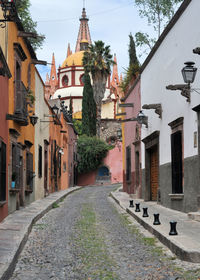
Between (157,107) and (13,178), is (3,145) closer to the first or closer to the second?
(13,178)

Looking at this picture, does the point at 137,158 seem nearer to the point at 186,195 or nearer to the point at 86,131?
the point at 186,195

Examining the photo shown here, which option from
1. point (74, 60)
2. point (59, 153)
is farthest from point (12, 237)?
point (74, 60)

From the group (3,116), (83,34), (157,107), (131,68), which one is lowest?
(3,116)

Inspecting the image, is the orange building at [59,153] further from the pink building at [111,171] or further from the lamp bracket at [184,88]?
the lamp bracket at [184,88]

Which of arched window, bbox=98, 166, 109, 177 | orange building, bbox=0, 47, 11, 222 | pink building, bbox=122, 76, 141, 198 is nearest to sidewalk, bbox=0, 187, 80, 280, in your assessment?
orange building, bbox=0, 47, 11, 222

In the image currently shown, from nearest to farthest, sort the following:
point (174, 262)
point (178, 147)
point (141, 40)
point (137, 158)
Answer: point (174, 262)
point (178, 147)
point (137, 158)
point (141, 40)

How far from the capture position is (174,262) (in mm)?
6539

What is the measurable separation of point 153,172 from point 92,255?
39.8 feet

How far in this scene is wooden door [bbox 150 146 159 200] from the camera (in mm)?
18531

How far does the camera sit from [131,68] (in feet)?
77.3

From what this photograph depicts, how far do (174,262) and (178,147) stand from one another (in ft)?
24.8

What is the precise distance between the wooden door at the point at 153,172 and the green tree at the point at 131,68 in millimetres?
5508

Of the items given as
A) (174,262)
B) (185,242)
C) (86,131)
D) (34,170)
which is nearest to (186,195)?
(185,242)

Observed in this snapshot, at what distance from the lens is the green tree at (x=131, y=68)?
2334 centimetres
